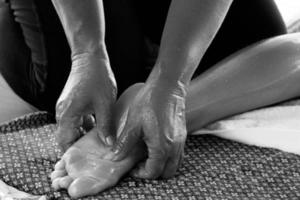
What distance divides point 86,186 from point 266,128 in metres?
0.37

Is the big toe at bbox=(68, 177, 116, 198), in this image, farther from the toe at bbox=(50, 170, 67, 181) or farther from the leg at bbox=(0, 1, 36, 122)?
the leg at bbox=(0, 1, 36, 122)

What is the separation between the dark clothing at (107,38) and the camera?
1.22 m

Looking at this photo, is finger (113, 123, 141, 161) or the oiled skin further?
the oiled skin

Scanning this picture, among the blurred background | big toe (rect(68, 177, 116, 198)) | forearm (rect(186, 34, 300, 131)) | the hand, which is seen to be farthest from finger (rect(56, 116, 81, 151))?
the blurred background

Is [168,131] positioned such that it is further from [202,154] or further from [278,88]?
[278,88]

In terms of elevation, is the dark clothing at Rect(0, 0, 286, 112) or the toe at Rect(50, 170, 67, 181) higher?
the dark clothing at Rect(0, 0, 286, 112)

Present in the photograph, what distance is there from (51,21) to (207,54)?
34cm

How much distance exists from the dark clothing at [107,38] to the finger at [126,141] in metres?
0.31

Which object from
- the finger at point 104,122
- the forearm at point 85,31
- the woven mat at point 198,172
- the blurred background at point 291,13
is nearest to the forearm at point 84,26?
the forearm at point 85,31

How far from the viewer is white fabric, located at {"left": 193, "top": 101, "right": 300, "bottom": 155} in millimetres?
1087

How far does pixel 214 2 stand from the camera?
0.98 m

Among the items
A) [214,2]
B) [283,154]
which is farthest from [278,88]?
[214,2]

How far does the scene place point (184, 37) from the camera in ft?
3.16

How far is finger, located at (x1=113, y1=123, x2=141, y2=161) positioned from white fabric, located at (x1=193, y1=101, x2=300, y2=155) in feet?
0.69
